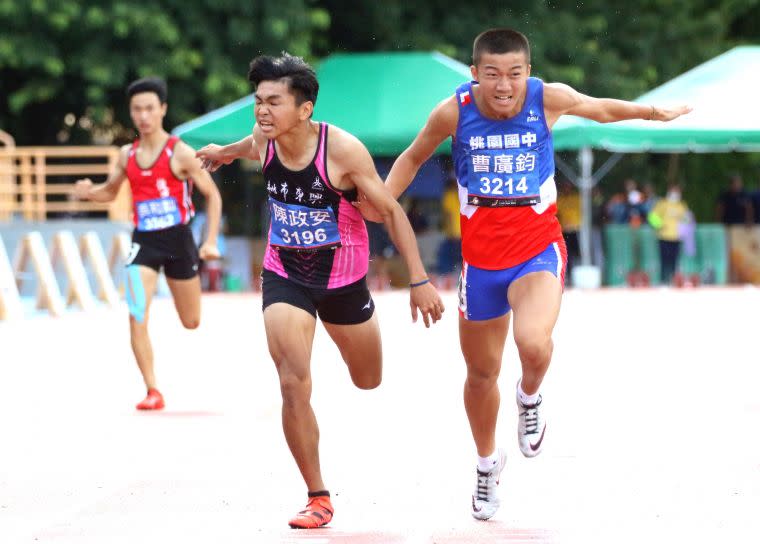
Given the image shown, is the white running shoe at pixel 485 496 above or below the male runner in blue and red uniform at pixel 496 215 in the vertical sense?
below

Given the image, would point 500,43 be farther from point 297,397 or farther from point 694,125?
point 694,125

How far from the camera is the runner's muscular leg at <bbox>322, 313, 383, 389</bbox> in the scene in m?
7.50

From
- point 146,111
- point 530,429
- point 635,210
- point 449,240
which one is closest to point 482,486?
point 530,429

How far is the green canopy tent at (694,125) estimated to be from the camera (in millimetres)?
26516

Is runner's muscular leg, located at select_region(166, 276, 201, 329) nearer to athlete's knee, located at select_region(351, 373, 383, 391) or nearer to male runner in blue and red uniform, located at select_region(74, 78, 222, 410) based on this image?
male runner in blue and red uniform, located at select_region(74, 78, 222, 410)

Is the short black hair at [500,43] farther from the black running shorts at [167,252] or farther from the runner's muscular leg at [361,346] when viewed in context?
the black running shorts at [167,252]

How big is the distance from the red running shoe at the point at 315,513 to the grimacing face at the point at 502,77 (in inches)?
70.6

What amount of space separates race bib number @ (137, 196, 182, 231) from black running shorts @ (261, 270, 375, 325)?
4.13 meters

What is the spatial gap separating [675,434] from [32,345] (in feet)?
30.3

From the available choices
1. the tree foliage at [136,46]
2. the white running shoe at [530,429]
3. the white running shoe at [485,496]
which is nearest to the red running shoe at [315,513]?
the white running shoe at [485,496]

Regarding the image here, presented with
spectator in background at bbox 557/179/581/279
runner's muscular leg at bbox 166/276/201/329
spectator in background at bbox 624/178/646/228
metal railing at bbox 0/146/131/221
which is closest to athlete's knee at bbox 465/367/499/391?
runner's muscular leg at bbox 166/276/201/329

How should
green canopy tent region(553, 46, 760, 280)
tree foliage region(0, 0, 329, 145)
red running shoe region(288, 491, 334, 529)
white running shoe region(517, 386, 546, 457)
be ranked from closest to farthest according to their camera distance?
red running shoe region(288, 491, 334, 529) < white running shoe region(517, 386, 546, 457) < green canopy tent region(553, 46, 760, 280) < tree foliage region(0, 0, 329, 145)

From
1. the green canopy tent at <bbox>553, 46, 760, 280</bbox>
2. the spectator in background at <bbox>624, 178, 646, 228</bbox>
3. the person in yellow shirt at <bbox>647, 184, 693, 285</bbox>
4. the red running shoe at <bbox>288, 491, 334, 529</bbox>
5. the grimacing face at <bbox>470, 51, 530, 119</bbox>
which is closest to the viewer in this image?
the red running shoe at <bbox>288, 491, 334, 529</bbox>

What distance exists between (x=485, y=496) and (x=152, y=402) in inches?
188
